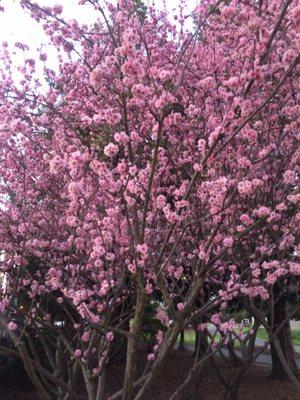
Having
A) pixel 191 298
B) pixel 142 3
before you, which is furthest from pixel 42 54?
pixel 142 3

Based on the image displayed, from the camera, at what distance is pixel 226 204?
369 centimetres

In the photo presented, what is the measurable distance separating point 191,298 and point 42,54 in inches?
121

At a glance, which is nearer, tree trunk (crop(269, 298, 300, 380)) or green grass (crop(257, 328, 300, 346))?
tree trunk (crop(269, 298, 300, 380))

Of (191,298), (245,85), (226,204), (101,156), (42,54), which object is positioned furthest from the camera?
(101,156)

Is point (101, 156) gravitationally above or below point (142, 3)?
below

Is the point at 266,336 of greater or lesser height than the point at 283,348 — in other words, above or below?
above

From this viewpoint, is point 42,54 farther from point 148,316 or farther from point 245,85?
point 148,316

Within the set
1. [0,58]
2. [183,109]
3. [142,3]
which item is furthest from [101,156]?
[142,3]

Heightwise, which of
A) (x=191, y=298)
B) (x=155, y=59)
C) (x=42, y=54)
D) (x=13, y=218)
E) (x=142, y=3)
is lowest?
(x=191, y=298)

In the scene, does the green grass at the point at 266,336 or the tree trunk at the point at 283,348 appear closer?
the tree trunk at the point at 283,348

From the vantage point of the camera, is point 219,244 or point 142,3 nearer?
point 219,244

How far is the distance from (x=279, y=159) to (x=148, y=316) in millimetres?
5497

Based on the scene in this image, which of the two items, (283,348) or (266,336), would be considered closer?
(283,348)

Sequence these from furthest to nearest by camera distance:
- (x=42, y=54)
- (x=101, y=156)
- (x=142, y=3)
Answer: (x=142, y=3) → (x=101, y=156) → (x=42, y=54)
